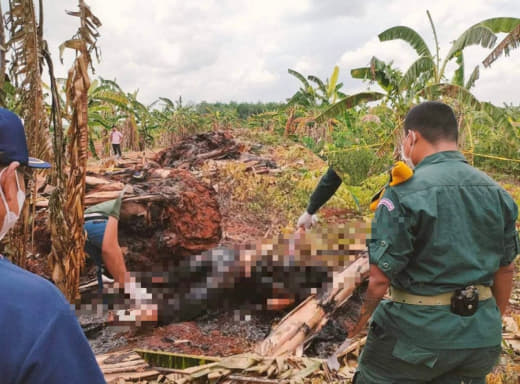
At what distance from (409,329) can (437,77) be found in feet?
24.6

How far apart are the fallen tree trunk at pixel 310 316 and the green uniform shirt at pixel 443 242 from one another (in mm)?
1722

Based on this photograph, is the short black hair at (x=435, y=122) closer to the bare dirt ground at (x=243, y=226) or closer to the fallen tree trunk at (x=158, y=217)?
the bare dirt ground at (x=243, y=226)

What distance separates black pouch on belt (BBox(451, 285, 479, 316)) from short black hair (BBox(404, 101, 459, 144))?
2.09 ft

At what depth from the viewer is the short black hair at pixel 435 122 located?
1.88m

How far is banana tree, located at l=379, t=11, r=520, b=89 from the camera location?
7.47 metres

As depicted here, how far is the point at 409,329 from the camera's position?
1814 millimetres

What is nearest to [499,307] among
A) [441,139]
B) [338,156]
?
[441,139]

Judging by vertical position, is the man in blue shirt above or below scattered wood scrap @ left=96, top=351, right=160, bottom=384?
above

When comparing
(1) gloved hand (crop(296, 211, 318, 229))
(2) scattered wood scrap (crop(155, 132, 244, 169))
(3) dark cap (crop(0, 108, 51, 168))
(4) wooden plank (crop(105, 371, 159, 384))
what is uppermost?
(2) scattered wood scrap (crop(155, 132, 244, 169))

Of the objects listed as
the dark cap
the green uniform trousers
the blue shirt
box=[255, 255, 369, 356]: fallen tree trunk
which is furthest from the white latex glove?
the blue shirt

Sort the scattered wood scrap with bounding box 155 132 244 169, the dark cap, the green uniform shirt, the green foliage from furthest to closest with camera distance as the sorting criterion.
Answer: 1. the scattered wood scrap with bounding box 155 132 244 169
2. the green foliage
3. the green uniform shirt
4. the dark cap

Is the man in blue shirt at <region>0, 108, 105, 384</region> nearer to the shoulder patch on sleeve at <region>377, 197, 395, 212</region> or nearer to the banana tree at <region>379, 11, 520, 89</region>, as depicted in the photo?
the shoulder patch on sleeve at <region>377, 197, 395, 212</region>

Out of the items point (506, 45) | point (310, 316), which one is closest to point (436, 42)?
point (506, 45)

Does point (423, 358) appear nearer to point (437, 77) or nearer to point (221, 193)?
point (221, 193)
